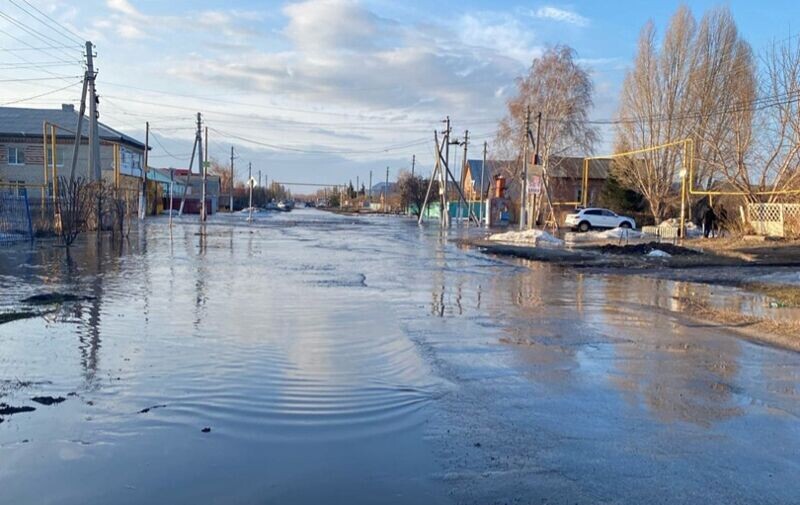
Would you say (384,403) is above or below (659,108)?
below

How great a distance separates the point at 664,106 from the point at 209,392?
143ft

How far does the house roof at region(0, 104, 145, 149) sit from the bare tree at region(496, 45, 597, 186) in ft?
106

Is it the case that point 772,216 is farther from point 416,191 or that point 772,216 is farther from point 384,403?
point 416,191

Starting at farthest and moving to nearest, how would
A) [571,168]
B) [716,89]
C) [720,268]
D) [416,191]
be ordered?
[416,191], [571,168], [716,89], [720,268]

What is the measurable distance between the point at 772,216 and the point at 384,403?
2897cm

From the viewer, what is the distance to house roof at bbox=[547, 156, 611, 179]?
55.1 metres

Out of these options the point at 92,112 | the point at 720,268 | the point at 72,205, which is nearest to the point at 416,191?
the point at 92,112

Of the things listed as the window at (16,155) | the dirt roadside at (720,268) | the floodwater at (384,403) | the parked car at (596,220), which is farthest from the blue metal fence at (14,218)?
the parked car at (596,220)

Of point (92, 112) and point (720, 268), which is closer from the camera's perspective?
point (720, 268)

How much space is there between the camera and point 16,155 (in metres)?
52.5

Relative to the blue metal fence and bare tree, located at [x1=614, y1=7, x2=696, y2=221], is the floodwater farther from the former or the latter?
bare tree, located at [x1=614, y1=7, x2=696, y2=221]

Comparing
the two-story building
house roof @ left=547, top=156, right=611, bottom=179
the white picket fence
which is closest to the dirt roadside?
the white picket fence

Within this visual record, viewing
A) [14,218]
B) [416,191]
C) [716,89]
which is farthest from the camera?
[416,191]

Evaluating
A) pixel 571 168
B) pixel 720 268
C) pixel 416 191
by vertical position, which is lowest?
pixel 720 268
